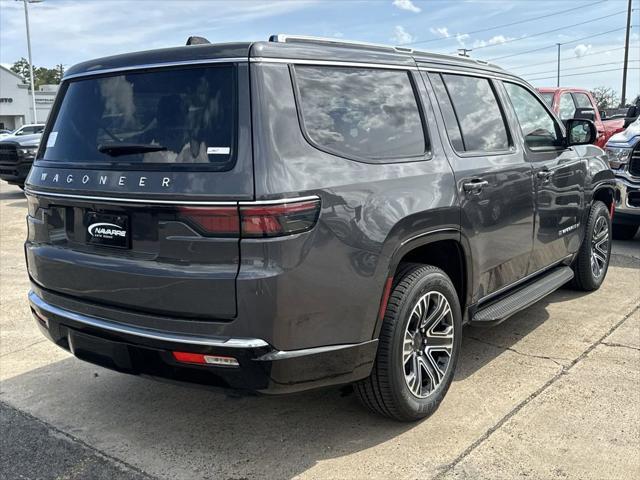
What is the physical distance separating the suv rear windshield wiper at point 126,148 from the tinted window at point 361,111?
701 millimetres

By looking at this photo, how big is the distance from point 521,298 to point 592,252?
5.99 ft

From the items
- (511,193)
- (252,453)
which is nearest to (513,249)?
(511,193)

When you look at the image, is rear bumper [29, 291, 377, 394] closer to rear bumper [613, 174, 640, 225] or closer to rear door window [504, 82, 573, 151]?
rear door window [504, 82, 573, 151]

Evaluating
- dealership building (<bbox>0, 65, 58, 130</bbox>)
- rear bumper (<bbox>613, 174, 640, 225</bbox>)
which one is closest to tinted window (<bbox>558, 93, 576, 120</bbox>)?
rear bumper (<bbox>613, 174, 640, 225</bbox>)

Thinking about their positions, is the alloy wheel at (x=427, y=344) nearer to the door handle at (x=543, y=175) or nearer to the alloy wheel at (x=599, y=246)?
the door handle at (x=543, y=175)

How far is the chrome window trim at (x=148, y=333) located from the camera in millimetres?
2623

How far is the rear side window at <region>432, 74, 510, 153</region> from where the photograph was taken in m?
3.81

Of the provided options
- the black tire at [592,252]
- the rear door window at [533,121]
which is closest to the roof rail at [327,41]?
the rear door window at [533,121]

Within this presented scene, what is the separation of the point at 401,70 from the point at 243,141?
1.27m

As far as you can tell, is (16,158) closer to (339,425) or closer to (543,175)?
(543,175)

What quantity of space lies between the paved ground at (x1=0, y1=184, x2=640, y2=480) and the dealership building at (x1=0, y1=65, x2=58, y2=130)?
2659 inches

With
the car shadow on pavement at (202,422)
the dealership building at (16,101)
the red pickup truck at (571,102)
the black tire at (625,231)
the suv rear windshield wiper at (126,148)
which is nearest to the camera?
the suv rear windshield wiper at (126,148)

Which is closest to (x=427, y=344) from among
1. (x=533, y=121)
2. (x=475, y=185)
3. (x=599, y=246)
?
(x=475, y=185)

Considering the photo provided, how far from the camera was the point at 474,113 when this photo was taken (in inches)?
159
